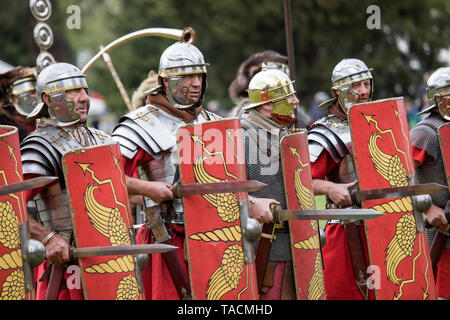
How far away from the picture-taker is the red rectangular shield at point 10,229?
15.6ft

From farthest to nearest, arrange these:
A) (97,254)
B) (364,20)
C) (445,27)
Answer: (445,27) < (364,20) < (97,254)

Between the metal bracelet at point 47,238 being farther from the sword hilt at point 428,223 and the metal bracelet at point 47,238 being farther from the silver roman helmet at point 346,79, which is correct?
the sword hilt at point 428,223

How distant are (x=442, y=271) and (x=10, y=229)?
A: 11.4 ft

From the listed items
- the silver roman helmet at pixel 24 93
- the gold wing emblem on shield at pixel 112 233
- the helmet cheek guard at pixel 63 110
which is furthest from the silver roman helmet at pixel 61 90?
the silver roman helmet at pixel 24 93

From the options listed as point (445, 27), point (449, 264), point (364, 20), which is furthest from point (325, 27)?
point (449, 264)

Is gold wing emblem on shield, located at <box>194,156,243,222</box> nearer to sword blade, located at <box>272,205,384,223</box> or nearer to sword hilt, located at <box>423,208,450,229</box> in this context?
sword blade, located at <box>272,205,384,223</box>

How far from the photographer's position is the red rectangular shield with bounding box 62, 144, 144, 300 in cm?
496

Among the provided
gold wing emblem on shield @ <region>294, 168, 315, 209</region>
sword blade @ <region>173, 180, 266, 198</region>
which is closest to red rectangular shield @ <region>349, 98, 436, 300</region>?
gold wing emblem on shield @ <region>294, 168, 315, 209</region>

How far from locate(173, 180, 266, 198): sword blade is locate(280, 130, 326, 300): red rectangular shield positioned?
41 cm

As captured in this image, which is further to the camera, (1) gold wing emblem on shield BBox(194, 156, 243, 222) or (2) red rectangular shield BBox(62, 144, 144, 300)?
(1) gold wing emblem on shield BBox(194, 156, 243, 222)

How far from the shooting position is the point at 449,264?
6805 mm
